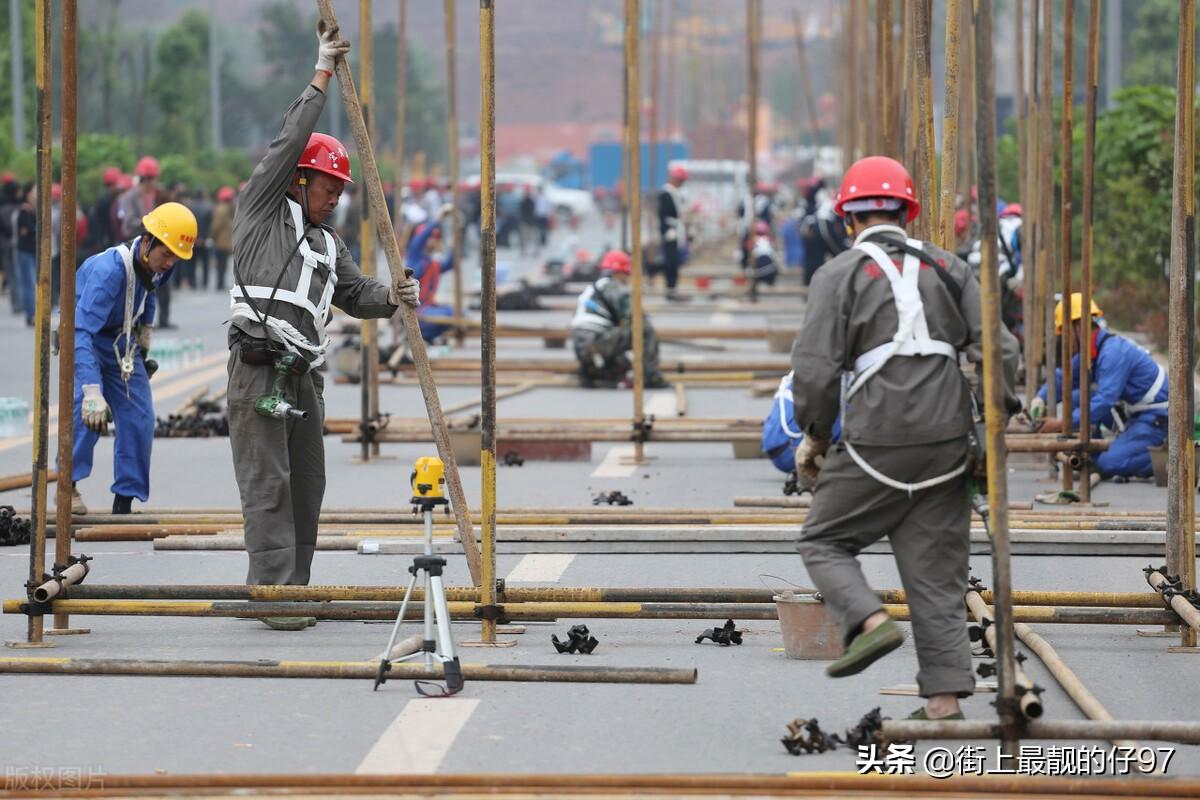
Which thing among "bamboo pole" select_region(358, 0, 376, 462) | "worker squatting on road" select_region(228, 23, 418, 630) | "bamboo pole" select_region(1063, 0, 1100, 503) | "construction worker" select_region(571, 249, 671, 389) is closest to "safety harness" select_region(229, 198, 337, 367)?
"worker squatting on road" select_region(228, 23, 418, 630)

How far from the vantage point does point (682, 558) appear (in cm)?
921

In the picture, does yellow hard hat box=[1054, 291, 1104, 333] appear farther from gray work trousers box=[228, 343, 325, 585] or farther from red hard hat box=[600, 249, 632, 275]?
red hard hat box=[600, 249, 632, 275]

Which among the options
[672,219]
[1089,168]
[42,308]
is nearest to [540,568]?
[42,308]

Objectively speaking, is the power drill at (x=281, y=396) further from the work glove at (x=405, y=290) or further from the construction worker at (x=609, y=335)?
the construction worker at (x=609, y=335)

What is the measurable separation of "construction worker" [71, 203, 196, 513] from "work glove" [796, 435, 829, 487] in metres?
4.21

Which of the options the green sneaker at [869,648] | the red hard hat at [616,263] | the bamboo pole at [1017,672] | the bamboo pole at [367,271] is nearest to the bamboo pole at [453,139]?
the red hard hat at [616,263]

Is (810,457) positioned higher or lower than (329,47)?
lower

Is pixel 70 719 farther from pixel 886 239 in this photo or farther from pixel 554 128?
pixel 554 128

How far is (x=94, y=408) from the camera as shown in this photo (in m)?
9.62

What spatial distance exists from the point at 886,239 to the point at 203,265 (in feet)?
97.2

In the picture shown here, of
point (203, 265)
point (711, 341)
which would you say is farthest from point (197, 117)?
point (711, 341)

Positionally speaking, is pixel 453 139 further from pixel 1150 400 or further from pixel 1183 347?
pixel 1183 347

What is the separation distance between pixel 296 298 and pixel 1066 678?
3.25 meters

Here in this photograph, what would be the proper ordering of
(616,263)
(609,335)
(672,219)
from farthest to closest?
1. (672,219)
2. (616,263)
3. (609,335)
